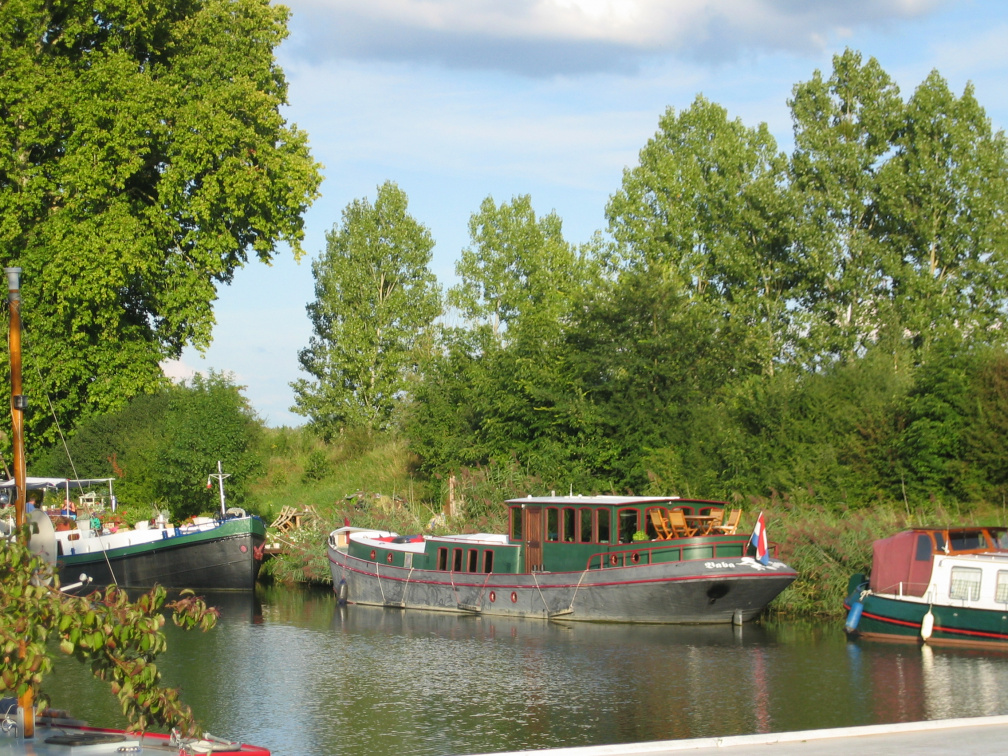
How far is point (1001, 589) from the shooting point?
2069 centimetres

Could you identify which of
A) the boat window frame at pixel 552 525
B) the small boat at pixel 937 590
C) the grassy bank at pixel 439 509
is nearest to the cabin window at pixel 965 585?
the small boat at pixel 937 590

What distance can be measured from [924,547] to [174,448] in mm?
23616

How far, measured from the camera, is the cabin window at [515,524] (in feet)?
88.6

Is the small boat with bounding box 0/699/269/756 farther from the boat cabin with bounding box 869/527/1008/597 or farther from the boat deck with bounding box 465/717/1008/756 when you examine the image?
the boat cabin with bounding box 869/527/1008/597

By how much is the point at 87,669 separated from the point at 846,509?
17471 mm

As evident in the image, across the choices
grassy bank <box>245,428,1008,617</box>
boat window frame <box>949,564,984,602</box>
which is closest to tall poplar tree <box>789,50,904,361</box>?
grassy bank <box>245,428,1008,617</box>

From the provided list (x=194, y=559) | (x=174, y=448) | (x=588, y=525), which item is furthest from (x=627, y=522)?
(x=174, y=448)

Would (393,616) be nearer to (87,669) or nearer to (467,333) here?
(87,669)

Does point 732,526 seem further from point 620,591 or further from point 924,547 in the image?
point 924,547

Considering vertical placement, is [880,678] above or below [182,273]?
below

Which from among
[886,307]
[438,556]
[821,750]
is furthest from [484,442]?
[821,750]

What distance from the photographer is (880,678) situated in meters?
18.4

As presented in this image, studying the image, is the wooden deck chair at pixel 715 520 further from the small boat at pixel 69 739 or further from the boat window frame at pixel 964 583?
the small boat at pixel 69 739

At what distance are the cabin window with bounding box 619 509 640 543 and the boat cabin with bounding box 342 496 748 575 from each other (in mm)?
23
